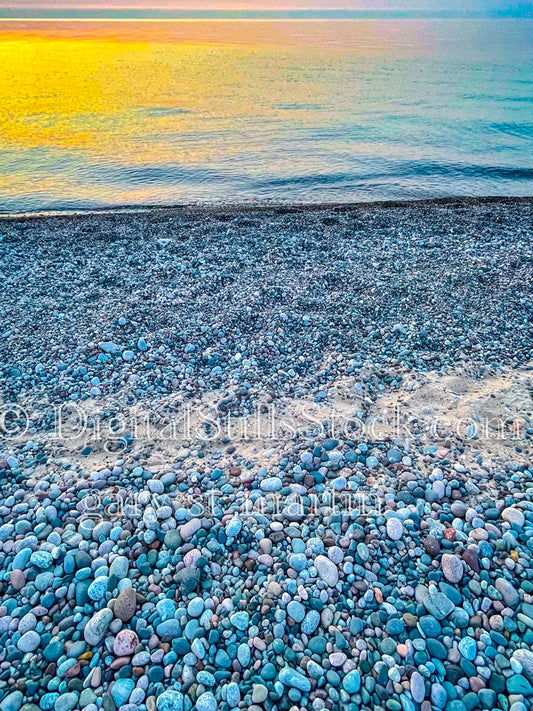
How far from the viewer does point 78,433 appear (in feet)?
16.8

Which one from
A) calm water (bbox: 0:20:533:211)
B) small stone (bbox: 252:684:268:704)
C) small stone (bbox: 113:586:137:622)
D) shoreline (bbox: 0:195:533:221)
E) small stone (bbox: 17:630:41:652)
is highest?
calm water (bbox: 0:20:533:211)

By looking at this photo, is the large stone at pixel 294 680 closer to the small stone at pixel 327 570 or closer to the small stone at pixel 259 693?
the small stone at pixel 259 693

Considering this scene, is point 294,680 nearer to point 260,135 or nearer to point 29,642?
point 29,642

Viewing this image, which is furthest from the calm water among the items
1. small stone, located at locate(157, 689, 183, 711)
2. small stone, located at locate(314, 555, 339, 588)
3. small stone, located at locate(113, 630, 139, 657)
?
small stone, located at locate(157, 689, 183, 711)

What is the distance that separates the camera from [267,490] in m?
4.31

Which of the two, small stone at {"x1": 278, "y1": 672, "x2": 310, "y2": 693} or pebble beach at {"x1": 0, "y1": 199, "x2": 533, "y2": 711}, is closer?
small stone at {"x1": 278, "y1": 672, "x2": 310, "y2": 693}

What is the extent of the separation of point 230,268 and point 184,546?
6.22 metres

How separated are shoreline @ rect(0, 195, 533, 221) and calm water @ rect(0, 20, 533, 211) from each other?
0.64 metres

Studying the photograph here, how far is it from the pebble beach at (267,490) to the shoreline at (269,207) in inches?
215

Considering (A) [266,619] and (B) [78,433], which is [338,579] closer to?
(A) [266,619]

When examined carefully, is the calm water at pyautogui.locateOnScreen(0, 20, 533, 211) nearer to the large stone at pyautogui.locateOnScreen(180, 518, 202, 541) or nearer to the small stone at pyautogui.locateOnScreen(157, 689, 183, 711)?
the large stone at pyautogui.locateOnScreen(180, 518, 202, 541)

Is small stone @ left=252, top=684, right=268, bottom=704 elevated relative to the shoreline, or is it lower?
lower

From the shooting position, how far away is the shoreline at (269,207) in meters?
13.5

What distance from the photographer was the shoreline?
1348cm
